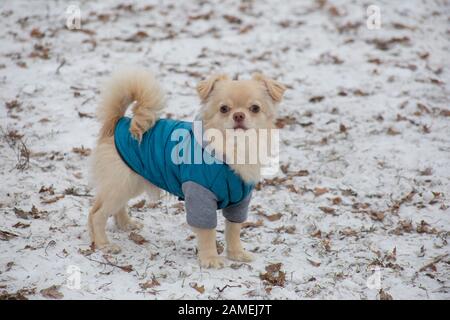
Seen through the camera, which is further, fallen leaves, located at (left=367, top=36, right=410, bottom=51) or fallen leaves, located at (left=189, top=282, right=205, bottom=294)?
fallen leaves, located at (left=367, top=36, right=410, bottom=51)

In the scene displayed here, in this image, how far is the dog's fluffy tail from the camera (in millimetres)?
4191

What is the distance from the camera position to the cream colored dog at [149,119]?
4.02 meters

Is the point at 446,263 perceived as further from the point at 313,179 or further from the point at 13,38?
the point at 13,38

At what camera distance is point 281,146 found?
6.34 meters

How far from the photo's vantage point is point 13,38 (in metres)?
8.77

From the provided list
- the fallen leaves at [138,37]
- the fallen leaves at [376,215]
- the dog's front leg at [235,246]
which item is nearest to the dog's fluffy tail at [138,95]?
the dog's front leg at [235,246]

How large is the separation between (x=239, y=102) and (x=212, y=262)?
4.42 ft

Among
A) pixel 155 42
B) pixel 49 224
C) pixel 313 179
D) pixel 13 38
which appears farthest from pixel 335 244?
pixel 13 38

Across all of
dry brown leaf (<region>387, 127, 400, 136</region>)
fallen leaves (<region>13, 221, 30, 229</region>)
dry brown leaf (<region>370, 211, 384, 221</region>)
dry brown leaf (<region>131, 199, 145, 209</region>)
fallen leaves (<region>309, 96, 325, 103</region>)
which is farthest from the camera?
fallen leaves (<region>309, 96, 325, 103</region>)

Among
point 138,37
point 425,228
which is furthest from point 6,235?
point 138,37

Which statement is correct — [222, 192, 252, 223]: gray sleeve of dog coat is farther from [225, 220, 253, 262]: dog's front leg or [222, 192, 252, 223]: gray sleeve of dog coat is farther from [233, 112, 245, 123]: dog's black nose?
[233, 112, 245, 123]: dog's black nose

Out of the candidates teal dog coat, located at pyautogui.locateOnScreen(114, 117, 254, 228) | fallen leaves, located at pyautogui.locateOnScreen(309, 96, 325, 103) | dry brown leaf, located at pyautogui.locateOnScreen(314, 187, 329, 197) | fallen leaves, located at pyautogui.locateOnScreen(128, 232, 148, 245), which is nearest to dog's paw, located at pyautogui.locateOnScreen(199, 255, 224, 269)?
teal dog coat, located at pyautogui.locateOnScreen(114, 117, 254, 228)

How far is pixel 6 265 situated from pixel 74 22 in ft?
22.4

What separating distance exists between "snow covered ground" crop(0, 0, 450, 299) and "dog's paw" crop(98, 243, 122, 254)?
0.49ft
